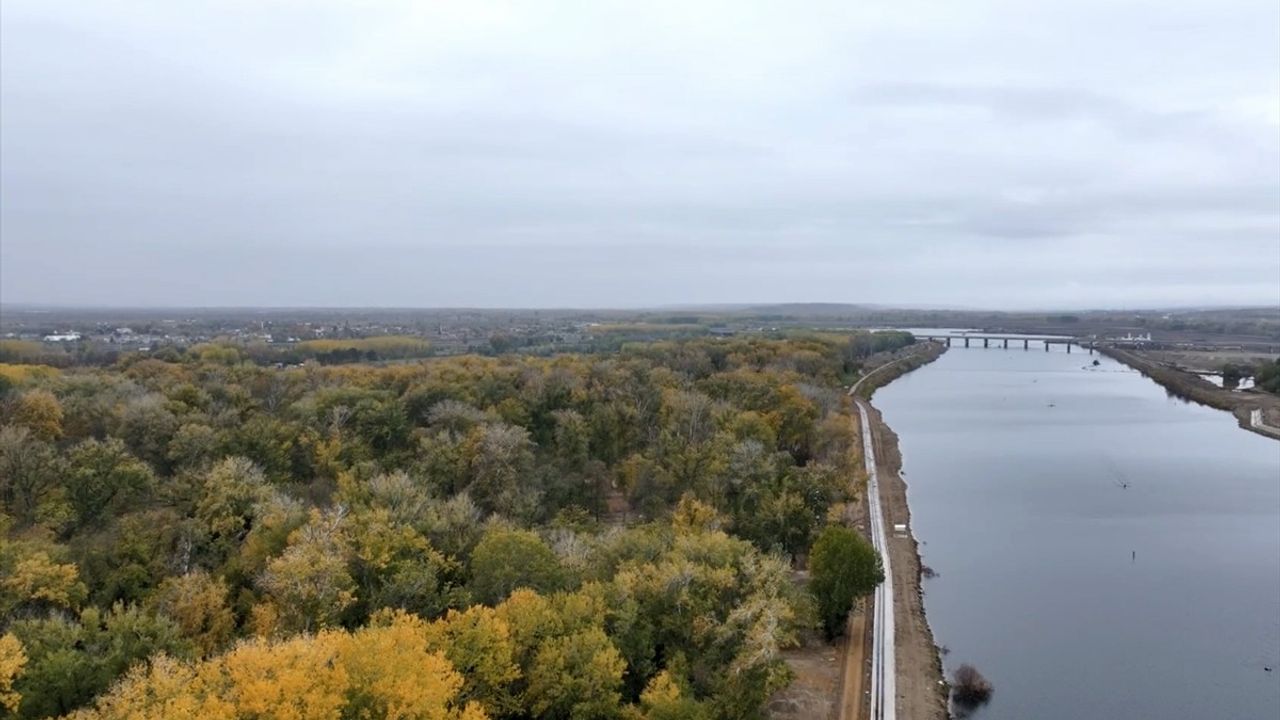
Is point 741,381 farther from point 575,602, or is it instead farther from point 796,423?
point 575,602

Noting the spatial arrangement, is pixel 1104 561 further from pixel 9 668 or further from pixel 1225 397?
pixel 1225 397

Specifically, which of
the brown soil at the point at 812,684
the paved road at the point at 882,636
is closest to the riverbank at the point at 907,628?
the paved road at the point at 882,636

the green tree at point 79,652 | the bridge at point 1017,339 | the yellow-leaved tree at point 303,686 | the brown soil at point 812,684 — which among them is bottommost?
the brown soil at point 812,684

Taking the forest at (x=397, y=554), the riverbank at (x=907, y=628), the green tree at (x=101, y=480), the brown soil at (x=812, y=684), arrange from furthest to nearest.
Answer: the green tree at (x=101, y=480), the riverbank at (x=907, y=628), the brown soil at (x=812, y=684), the forest at (x=397, y=554)

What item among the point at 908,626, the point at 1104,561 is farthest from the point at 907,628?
the point at 1104,561

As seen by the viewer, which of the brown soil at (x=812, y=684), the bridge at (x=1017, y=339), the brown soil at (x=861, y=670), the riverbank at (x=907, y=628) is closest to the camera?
the brown soil at (x=812, y=684)

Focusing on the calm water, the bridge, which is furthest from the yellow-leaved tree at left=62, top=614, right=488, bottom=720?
the bridge

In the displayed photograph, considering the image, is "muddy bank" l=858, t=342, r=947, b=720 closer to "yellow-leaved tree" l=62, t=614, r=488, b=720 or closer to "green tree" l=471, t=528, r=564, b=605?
"green tree" l=471, t=528, r=564, b=605

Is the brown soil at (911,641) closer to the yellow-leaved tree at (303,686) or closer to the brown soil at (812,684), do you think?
the brown soil at (812,684)

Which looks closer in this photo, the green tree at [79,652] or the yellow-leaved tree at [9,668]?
the yellow-leaved tree at [9,668]
